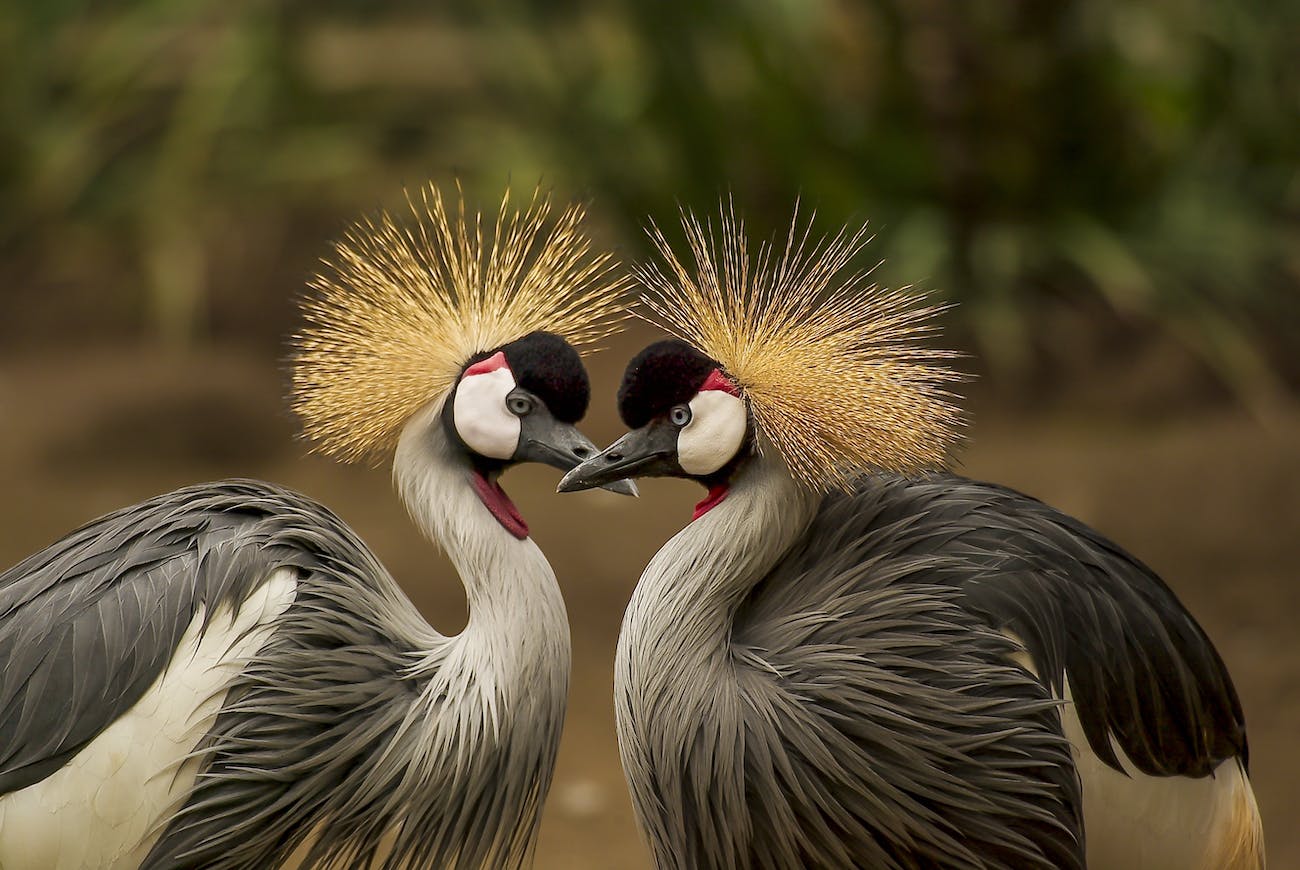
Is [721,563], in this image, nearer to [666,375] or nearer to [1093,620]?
[666,375]

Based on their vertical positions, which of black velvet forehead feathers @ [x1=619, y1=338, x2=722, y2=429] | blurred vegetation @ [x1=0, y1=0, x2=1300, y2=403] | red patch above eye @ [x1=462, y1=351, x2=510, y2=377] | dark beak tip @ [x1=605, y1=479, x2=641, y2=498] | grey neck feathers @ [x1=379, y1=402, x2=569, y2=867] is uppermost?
blurred vegetation @ [x1=0, y1=0, x2=1300, y2=403]

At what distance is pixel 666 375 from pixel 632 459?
0.39 feet

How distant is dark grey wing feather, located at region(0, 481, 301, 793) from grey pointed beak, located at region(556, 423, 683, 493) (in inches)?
16.5

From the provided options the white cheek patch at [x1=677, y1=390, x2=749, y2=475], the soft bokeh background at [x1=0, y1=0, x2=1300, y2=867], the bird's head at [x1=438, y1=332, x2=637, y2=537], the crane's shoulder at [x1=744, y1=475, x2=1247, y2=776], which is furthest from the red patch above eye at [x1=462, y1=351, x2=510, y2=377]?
the soft bokeh background at [x1=0, y1=0, x2=1300, y2=867]

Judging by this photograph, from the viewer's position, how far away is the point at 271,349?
514 cm

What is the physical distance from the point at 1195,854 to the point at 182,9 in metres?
5.07

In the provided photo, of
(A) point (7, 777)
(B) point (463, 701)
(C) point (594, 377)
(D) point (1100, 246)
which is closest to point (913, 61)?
(D) point (1100, 246)

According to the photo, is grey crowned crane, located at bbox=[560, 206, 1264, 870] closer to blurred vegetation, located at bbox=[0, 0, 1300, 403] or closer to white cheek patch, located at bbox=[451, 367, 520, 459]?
white cheek patch, located at bbox=[451, 367, 520, 459]

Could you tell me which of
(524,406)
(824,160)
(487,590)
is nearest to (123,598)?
(487,590)

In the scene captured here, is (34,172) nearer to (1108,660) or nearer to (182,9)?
(182,9)

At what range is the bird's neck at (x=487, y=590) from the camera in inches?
77.9

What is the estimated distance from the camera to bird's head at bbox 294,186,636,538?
202 centimetres

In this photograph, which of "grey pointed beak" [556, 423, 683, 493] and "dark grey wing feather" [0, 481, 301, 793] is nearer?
"dark grey wing feather" [0, 481, 301, 793]

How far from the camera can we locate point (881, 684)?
1.86 m
